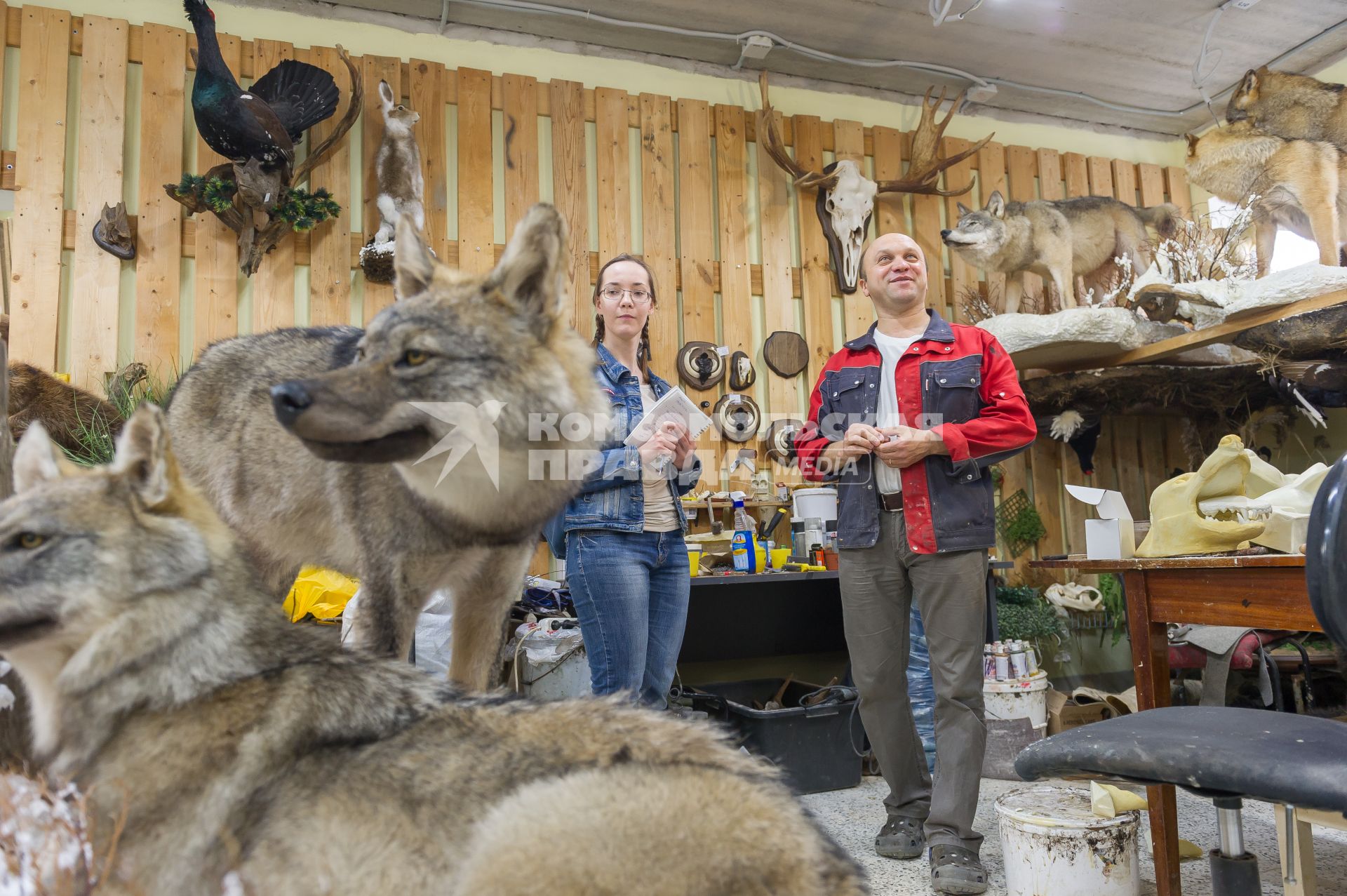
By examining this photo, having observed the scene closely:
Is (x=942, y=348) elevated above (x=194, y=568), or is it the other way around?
(x=942, y=348)

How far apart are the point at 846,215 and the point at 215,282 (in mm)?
4205

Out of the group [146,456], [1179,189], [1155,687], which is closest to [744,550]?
[1155,687]

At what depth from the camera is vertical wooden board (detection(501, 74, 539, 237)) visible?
5.70m

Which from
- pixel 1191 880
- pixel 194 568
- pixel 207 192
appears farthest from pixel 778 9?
pixel 194 568

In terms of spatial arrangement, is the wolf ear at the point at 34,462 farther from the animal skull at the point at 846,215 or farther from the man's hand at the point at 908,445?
the animal skull at the point at 846,215

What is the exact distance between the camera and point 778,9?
19.5 feet

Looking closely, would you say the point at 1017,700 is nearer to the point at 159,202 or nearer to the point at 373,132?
the point at 373,132

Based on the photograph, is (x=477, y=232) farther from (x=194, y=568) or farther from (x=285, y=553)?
(x=194, y=568)

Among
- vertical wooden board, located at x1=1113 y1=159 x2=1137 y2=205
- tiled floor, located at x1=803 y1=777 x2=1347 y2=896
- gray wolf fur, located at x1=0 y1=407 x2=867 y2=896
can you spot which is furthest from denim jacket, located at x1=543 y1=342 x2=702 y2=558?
vertical wooden board, located at x1=1113 y1=159 x2=1137 y2=205

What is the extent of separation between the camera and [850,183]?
6.36m

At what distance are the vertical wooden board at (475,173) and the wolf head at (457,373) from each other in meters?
4.51

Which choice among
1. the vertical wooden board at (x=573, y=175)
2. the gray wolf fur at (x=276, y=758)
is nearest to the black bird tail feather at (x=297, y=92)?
the vertical wooden board at (x=573, y=175)

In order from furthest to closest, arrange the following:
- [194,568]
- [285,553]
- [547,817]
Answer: [285,553], [194,568], [547,817]

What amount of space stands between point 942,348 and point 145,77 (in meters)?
4.86
